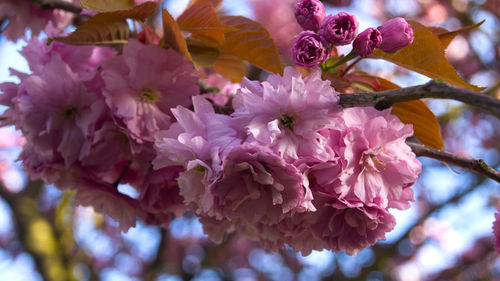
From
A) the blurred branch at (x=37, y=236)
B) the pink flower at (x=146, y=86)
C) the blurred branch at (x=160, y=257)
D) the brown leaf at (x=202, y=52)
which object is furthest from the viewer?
the blurred branch at (x=160, y=257)

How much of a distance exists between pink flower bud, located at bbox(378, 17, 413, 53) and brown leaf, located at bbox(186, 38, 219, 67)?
0.41 meters

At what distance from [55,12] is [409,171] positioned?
3.90 ft

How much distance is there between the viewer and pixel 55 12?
138 cm

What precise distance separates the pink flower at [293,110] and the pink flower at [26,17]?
36.1 inches

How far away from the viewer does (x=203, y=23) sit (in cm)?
98

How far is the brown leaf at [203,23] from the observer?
0.96 m

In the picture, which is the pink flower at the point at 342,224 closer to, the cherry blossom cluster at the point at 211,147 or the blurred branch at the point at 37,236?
the cherry blossom cluster at the point at 211,147

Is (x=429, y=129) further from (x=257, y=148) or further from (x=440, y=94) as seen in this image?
(x=257, y=148)

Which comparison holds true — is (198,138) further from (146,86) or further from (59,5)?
(59,5)

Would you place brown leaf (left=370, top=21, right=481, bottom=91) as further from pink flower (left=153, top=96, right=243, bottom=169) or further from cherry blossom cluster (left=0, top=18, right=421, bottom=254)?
pink flower (left=153, top=96, right=243, bottom=169)

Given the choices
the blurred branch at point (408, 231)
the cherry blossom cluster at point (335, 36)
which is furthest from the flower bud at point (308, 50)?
the blurred branch at point (408, 231)

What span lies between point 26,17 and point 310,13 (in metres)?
0.98

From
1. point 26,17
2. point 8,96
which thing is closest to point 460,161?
point 8,96

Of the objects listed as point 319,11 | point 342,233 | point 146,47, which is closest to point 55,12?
point 146,47
